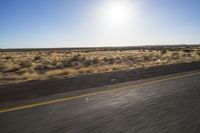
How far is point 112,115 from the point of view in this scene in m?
5.51

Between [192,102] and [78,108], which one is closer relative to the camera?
[78,108]

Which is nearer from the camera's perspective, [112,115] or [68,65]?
[112,115]

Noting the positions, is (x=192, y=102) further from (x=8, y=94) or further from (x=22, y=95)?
(x=8, y=94)

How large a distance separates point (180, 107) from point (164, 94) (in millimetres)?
1790

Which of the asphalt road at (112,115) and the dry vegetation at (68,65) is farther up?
the asphalt road at (112,115)

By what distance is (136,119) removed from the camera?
5195mm

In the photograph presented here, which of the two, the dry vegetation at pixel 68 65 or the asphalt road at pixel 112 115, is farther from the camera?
the dry vegetation at pixel 68 65

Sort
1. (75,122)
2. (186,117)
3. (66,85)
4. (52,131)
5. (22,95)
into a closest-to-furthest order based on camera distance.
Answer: (52,131), (75,122), (186,117), (22,95), (66,85)

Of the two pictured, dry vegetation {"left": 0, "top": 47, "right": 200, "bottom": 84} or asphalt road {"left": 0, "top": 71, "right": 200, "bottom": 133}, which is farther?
dry vegetation {"left": 0, "top": 47, "right": 200, "bottom": 84}

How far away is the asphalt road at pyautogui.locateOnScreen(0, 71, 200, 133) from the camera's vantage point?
4.60m

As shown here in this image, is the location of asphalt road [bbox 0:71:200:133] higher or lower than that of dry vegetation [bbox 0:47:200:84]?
higher

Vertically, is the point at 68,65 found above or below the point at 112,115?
below

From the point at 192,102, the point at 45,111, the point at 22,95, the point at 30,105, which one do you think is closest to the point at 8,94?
the point at 22,95

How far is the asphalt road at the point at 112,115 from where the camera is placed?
181 inches
